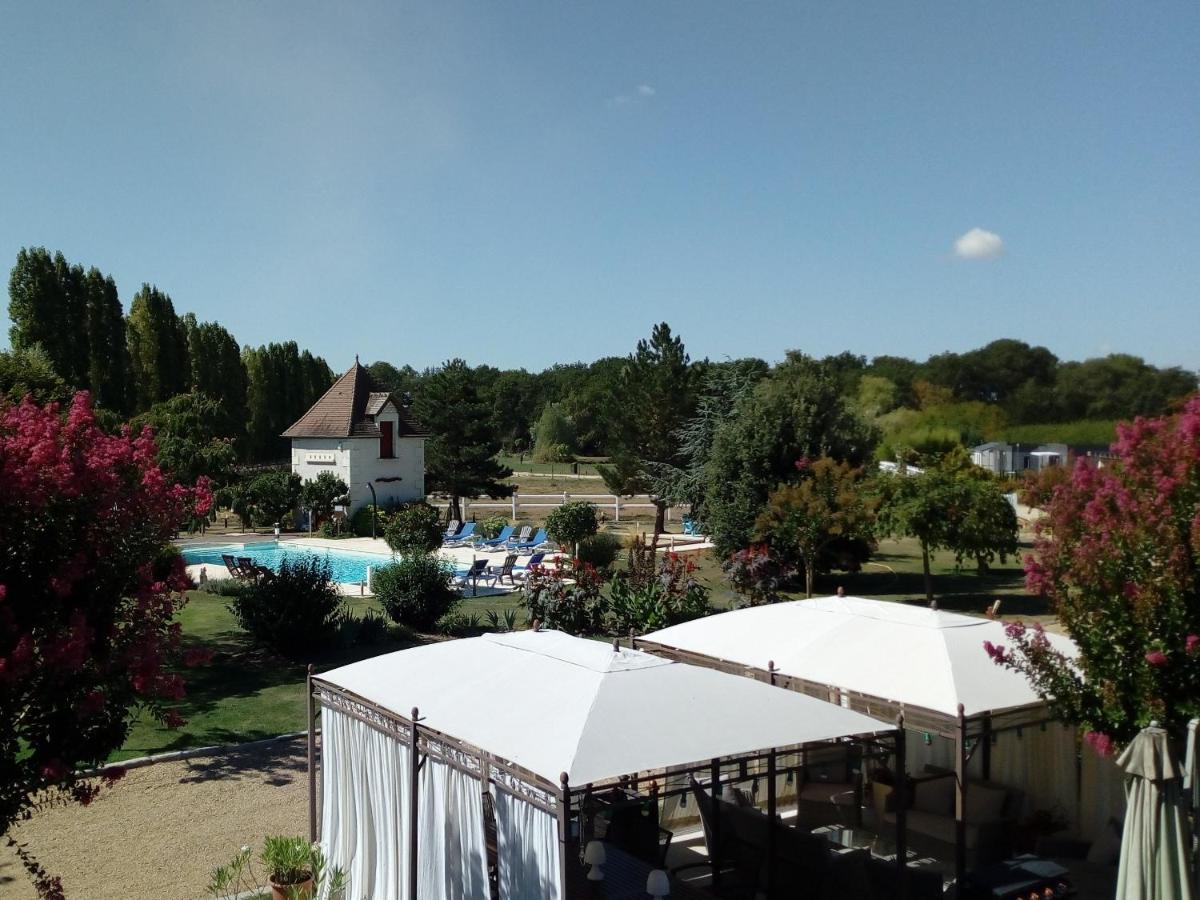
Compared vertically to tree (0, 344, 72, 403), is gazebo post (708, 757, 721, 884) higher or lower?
lower

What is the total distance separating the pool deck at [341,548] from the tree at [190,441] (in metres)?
2.03

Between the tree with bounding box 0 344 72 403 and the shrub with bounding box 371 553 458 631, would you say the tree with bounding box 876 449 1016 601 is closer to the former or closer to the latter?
the shrub with bounding box 371 553 458 631

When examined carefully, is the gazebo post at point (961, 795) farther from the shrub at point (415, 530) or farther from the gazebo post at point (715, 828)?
the shrub at point (415, 530)

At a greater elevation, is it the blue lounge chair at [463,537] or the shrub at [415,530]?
the shrub at [415,530]

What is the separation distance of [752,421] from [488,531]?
12620mm

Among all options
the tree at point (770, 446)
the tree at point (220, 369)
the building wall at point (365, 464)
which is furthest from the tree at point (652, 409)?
the tree at point (220, 369)

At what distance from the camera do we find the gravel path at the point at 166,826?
767cm

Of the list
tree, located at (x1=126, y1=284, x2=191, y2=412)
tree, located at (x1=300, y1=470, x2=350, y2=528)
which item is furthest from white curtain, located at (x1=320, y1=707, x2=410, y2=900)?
tree, located at (x1=126, y1=284, x2=191, y2=412)

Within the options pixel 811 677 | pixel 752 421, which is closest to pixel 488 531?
pixel 752 421

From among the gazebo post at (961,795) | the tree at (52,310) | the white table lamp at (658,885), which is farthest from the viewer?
the tree at (52,310)

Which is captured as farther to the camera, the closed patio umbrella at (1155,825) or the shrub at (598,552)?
the shrub at (598,552)

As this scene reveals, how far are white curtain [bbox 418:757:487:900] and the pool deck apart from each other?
15790mm

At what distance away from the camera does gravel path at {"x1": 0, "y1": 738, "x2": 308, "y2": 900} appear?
302 inches

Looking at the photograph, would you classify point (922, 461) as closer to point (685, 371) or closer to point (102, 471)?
point (685, 371)
